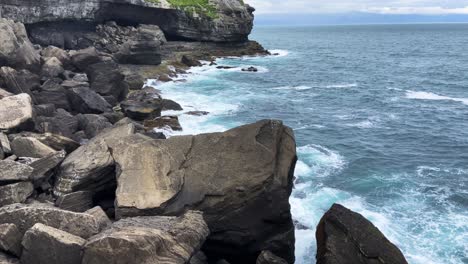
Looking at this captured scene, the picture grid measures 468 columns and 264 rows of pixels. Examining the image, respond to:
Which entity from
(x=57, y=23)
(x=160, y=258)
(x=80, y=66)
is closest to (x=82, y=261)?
(x=160, y=258)

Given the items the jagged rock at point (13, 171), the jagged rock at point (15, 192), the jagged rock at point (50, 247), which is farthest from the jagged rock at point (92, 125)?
the jagged rock at point (50, 247)

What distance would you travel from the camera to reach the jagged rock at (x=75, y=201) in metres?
15.9

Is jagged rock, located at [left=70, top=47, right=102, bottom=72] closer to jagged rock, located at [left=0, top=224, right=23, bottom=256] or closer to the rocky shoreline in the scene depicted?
the rocky shoreline

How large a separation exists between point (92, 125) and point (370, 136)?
867 inches

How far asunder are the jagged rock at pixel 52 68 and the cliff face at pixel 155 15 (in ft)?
92.4

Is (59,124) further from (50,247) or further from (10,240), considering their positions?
(50,247)

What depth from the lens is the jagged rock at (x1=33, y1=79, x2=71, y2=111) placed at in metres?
30.4

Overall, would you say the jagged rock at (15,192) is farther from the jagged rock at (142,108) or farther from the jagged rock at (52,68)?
the jagged rock at (52,68)

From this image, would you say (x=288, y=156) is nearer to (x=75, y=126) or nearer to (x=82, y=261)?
(x=82, y=261)

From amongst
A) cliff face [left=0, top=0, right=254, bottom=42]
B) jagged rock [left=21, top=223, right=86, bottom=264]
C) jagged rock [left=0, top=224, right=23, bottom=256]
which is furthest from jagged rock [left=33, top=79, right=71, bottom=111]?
cliff face [left=0, top=0, right=254, bottom=42]

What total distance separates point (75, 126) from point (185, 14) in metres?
60.0

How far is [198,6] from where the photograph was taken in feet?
281

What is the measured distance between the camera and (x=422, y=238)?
20578 millimetres

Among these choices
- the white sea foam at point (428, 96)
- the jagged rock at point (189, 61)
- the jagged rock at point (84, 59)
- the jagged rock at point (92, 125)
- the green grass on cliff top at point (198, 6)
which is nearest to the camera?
the jagged rock at point (92, 125)
